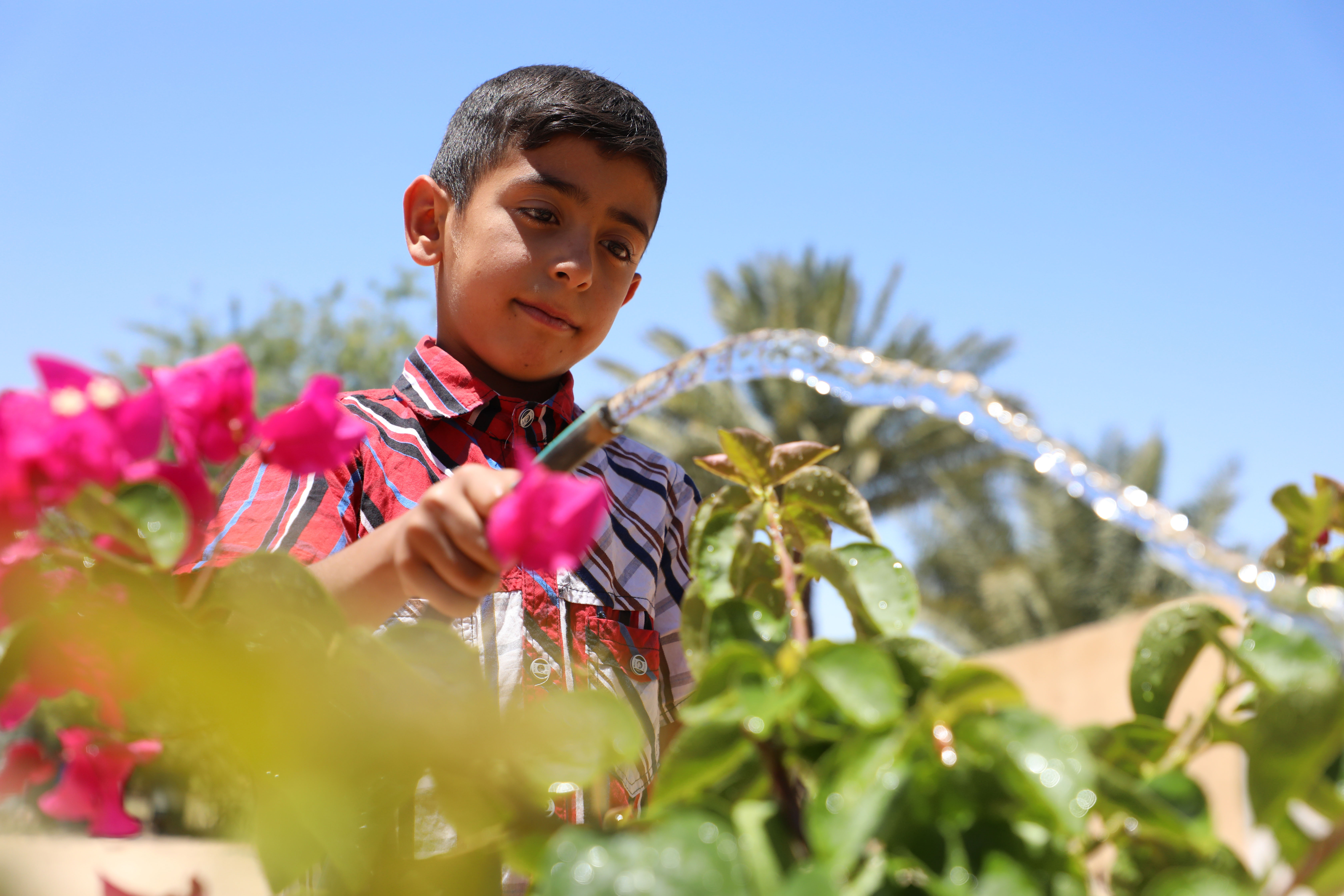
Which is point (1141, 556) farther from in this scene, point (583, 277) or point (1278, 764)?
point (1278, 764)

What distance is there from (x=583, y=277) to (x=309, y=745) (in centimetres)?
89

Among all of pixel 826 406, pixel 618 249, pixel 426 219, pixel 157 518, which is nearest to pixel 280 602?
pixel 157 518

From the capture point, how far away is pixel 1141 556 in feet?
30.7

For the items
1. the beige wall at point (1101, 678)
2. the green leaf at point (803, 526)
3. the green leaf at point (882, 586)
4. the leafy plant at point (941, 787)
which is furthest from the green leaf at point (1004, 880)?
the beige wall at point (1101, 678)

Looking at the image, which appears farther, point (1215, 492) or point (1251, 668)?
point (1215, 492)

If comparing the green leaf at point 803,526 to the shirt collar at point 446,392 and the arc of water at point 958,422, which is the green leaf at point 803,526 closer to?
the arc of water at point 958,422

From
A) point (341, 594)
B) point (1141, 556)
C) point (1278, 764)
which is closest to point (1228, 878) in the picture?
point (1278, 764)

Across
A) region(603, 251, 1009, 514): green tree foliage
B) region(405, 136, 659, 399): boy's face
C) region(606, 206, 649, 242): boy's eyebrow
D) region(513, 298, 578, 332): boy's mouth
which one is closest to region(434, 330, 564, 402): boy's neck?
region(405, 136, 659, 399): boy's face

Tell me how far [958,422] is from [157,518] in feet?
1.09

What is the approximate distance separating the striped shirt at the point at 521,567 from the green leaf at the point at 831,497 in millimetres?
440

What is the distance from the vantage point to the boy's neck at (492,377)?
4.16 feet

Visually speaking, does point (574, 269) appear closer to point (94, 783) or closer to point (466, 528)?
point (466, 528)

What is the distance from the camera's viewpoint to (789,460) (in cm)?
51

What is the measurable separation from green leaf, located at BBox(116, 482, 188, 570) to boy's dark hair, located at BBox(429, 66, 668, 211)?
3.14 feet
